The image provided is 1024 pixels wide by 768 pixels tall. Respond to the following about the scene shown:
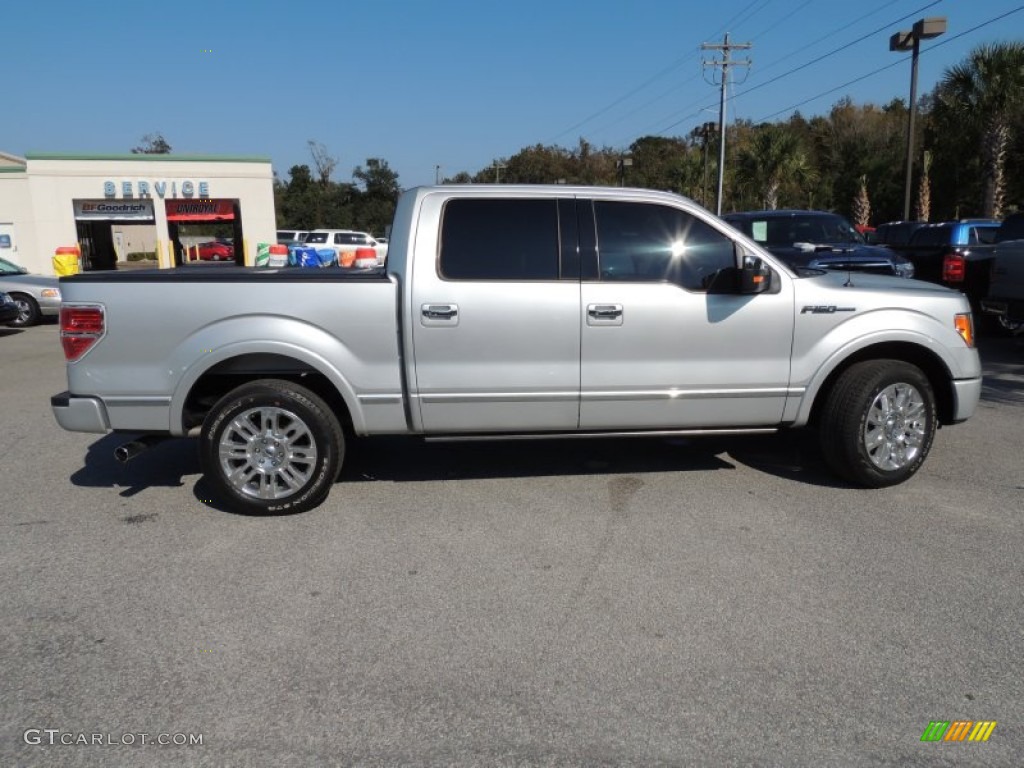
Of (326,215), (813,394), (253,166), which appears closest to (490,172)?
(326,215)

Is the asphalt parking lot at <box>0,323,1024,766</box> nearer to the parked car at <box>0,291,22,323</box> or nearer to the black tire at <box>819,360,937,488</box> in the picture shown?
the black tire at <box>819,360,937,488</box>

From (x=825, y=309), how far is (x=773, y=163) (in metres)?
35.0

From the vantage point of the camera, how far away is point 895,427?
5.14 meters

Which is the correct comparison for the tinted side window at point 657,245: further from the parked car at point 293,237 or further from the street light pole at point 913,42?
the parked car at point 293,237

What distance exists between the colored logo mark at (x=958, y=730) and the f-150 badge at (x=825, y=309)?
2778mm

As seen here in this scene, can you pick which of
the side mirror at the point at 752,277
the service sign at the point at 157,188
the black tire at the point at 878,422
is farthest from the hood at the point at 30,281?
the black tire at the point at 878,422

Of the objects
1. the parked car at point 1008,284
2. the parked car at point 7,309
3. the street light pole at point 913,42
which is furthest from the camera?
the street light pole at point 913,42

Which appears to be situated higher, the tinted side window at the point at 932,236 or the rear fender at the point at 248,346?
the tinted side window at the point at 932,236

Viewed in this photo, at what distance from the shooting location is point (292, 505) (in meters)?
4.80

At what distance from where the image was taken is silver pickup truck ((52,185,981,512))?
15.2ft

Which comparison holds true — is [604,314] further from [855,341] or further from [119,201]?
[119,201]

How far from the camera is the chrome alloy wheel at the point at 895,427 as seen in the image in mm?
5090

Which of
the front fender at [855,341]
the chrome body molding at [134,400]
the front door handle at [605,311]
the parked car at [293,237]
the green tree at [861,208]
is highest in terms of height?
the green tree at [861,208]

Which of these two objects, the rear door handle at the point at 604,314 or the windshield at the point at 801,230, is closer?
the rear door handle at the point at 604,314
